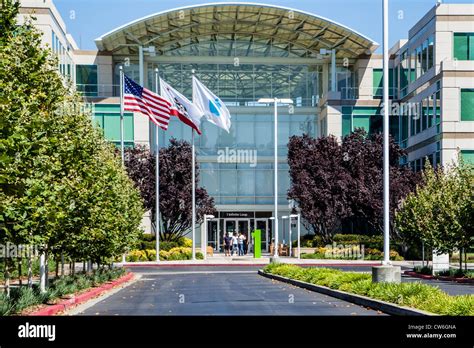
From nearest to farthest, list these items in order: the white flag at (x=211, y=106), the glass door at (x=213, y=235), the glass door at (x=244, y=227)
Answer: the white flag at (x=211, y=106) < the glass door at (x=213, y=235) < the glass door at (x=244, y=227)

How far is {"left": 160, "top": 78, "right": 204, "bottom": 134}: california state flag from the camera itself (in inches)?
1752

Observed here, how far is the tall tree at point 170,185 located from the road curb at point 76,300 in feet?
74.0

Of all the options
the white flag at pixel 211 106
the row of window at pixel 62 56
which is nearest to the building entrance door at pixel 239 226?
the row of window at pixel 62 56

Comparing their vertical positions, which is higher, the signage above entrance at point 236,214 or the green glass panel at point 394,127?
the green glass panel at point 394,127

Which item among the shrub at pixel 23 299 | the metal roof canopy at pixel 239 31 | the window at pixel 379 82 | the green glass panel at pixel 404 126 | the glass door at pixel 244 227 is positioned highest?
the metal roof canopy at pixel 239 31

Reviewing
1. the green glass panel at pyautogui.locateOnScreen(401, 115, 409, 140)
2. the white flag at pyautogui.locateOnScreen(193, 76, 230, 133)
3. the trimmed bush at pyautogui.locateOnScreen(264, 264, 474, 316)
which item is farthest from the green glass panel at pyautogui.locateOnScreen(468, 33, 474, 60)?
the trimmed bush at pyautogui.locateOnScreen(264, 264, 474, 316)

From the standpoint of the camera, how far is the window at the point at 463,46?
5184cm

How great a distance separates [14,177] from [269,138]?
1987 inches

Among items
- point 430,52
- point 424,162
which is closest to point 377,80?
point 430,52

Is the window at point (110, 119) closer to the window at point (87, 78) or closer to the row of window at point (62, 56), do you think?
the window at point (87, 78)
